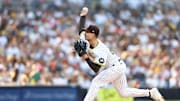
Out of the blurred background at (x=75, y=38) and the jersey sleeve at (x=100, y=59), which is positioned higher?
the jersey sleeve at (x=100, y=59)

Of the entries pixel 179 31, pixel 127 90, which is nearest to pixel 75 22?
pixel 179 31

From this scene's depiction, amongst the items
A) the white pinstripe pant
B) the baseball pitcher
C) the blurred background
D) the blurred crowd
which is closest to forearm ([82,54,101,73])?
the baseball pitcher

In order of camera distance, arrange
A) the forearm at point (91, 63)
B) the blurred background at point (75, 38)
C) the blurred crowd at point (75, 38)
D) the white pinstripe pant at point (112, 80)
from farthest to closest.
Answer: the blurred crowd at point (75, 38) < the blurred background at point (75, 38) < the white pinstripe pant at point (112, 80) < the forearm at point (91, 63)

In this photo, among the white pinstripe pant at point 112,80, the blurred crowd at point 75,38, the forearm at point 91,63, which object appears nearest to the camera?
the forearm at point 91,63

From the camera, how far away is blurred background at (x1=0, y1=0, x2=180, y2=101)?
69.5 ft

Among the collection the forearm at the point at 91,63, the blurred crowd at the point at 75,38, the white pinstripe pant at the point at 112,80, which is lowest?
the blurred crowd at the point at 75,38

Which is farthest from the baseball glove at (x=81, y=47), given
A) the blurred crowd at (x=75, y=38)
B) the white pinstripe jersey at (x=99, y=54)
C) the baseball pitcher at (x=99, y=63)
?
the blurred crowd at (x=75, y=38)

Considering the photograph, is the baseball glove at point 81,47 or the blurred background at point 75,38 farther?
the blurred background at point 75,38

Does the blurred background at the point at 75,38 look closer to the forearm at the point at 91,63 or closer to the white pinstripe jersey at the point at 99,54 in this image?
the white pinstripe jersey at the point at 99,54

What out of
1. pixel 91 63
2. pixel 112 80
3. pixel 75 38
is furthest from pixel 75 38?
pixel 91 63

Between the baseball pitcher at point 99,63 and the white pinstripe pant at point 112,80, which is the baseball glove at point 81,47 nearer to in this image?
the baseball pitcher at point 99,63

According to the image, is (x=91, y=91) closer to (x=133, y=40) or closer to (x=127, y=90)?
(x=127, y=90)

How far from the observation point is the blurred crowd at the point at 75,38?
21.4 meters

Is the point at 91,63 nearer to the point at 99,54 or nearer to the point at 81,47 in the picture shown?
the point at 99,54
